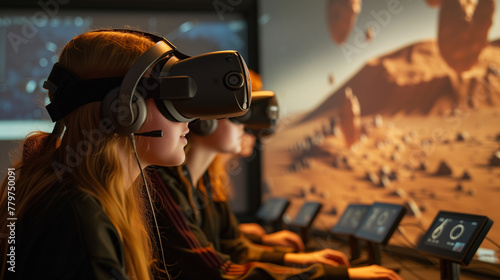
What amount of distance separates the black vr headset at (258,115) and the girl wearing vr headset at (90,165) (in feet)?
2.20

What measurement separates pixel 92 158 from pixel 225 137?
3.17 ft

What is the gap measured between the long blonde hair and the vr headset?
827 millimetres

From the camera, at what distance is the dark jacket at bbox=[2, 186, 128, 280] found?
2.18 feet

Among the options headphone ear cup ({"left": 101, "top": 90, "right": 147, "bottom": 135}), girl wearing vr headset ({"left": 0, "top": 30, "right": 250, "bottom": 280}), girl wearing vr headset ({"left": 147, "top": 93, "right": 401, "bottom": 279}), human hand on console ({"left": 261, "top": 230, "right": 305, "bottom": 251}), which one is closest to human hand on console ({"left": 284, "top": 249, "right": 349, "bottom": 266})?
girl wearing vr headset ({"left": 147, "top": 93, "right": 401, "bottom": 279})

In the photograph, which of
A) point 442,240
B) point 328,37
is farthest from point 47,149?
point 328,37

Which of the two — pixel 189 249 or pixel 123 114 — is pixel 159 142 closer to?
pixel 123 114

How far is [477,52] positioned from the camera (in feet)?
5.34

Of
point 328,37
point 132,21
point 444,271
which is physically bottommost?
point 444,271

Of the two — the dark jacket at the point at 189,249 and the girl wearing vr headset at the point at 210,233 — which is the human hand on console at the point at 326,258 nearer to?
the girl wearing vr headset at the point at 210,233

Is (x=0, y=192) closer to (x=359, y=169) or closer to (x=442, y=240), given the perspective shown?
(x=442, y=240)

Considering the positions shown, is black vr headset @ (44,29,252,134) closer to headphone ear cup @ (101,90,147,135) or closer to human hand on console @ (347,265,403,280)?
headphone ear cup @ (101,90,147,135)

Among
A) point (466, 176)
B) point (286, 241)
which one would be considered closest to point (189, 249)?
point (286, 241)

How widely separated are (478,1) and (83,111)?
1355mm

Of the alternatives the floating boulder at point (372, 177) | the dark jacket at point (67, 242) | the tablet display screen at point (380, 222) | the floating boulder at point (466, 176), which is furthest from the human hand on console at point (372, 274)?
the floating boulder at point (372, 177)
